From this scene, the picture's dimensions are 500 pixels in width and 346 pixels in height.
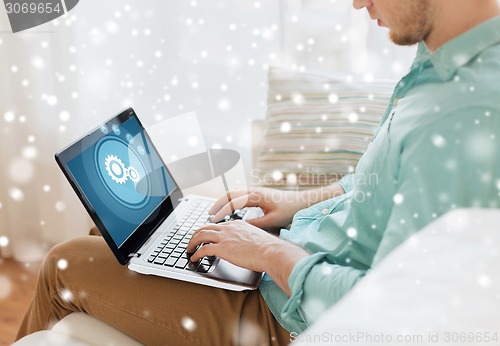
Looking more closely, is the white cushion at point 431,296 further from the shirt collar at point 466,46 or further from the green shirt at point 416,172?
the shirt collar at point 466,46

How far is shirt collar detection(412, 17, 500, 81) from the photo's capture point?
0.86 metres

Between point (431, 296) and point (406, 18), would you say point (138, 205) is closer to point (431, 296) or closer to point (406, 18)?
point (406, 18)

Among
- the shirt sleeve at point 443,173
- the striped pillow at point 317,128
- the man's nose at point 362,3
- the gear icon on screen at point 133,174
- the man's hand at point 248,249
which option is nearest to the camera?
the shirt sleeve at point 443,173

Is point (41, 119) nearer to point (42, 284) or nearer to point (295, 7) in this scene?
point (295, 7)

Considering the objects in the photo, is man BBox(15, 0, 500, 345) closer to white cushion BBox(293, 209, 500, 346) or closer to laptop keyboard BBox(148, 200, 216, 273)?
laptop keyboard BBox(148, 200, 216, 273)

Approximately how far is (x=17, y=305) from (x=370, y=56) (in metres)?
1.50

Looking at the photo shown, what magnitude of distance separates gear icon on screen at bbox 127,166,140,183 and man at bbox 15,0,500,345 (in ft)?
0.49

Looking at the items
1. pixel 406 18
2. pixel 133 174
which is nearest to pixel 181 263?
pixel 133 174

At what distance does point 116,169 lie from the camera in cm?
118

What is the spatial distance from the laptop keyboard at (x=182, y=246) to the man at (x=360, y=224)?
0.11ft

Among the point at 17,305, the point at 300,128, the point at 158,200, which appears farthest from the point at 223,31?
the point at 17,305

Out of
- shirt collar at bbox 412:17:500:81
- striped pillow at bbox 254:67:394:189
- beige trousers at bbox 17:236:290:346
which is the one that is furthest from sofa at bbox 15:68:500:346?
striped pillow at bbox 254:67:394:189

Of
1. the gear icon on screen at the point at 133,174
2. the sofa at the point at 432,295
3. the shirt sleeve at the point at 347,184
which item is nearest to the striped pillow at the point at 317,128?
the shirt sleeve at the point at 347,184

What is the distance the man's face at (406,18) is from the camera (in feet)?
2.93
